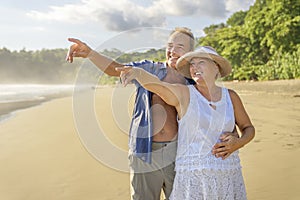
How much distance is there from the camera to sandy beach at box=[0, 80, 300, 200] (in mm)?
4042

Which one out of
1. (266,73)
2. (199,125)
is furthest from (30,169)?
(266,73)

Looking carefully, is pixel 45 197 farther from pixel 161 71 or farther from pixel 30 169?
pixel 161 71

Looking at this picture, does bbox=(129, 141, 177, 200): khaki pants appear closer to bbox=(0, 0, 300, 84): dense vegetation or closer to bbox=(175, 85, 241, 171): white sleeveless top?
bbox=(175, 85, 241, 171): white sleeveless top

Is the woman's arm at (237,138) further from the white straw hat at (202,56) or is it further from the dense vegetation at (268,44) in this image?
the dense vegetation at (268,44)

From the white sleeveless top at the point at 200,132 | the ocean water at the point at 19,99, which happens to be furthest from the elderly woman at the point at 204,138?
the ocean water at the point at 19,99

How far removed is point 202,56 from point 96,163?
405 centimetres

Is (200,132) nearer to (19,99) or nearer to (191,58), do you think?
(191,58)

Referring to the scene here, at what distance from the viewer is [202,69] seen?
1.98m

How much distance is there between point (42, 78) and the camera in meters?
101

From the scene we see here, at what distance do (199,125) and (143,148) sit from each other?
46 cm

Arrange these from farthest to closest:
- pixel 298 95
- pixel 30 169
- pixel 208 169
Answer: pixel 298 95 < pixel 30 169 < pixel 208 169

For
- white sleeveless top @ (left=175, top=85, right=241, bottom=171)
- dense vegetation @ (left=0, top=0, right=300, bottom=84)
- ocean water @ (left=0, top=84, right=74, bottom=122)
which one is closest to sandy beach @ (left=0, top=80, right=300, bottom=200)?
white sleeveless top @ (left=175, top=85, right=241, bottom=171)

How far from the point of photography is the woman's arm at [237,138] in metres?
1.91

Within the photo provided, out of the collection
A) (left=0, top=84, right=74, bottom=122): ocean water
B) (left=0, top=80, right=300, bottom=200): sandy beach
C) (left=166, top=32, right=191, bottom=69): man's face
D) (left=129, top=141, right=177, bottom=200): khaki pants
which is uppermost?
(left=166, top=32, right=191, bottom=69): man's face
